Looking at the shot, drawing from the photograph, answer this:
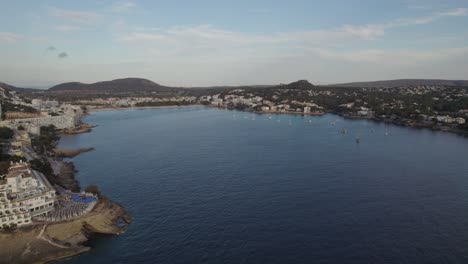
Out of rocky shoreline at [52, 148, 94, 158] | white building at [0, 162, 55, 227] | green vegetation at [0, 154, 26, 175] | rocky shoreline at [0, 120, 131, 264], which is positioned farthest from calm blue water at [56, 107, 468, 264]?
green vegetation at [0, 154, 26, 175]

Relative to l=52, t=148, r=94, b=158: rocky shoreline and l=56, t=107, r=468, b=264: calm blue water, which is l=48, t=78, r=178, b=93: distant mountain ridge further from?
l=56, t=107, r=468, b=264: calm blue water

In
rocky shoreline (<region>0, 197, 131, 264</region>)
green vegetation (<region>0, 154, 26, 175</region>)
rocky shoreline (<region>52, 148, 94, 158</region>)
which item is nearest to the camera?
rocky shoreline (<region>0, 197, 131, 264</region>)

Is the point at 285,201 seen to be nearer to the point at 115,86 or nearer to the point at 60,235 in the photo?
the point at 60,235

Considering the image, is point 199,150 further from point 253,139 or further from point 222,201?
point 222,201

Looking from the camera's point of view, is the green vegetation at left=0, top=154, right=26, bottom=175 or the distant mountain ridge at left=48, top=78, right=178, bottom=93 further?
the distant mountain ridge at left=48, top=78, right=178, bottom=93

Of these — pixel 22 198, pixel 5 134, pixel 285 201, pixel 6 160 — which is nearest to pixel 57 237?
pixel 22 198

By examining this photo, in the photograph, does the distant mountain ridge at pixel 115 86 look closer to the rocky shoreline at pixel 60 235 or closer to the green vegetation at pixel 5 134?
the green vegetation at pixel 5 134

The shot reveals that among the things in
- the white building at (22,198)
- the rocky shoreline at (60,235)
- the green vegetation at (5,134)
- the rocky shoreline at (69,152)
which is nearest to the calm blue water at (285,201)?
the rocky shoreline at (60,235)
